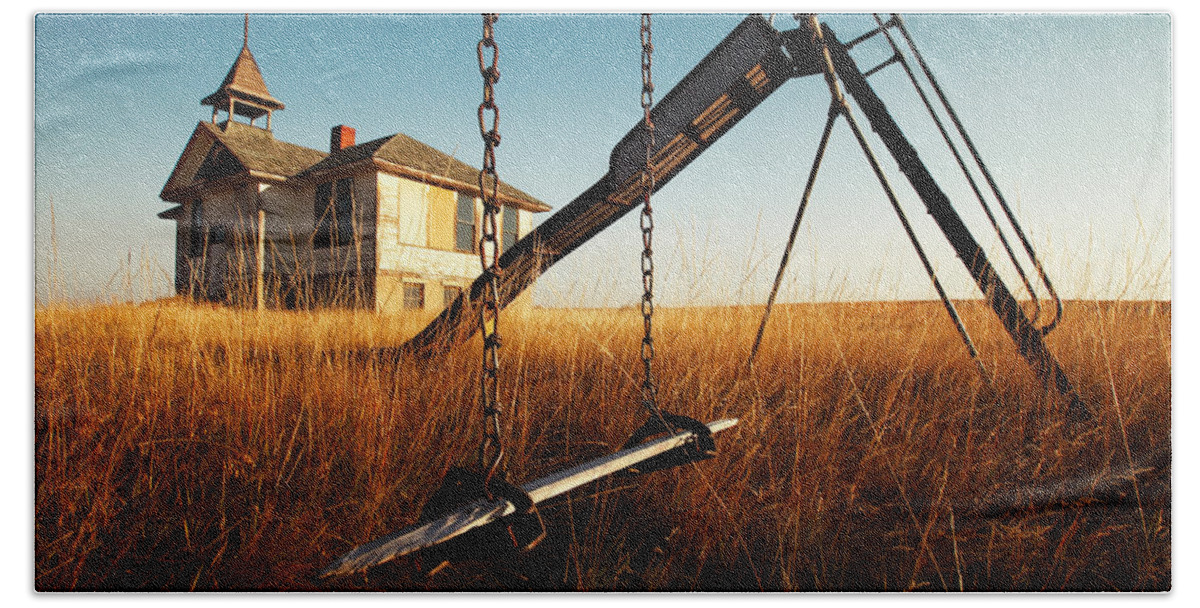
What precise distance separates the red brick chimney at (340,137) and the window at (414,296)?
62 cm

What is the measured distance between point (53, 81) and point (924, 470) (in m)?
3.29

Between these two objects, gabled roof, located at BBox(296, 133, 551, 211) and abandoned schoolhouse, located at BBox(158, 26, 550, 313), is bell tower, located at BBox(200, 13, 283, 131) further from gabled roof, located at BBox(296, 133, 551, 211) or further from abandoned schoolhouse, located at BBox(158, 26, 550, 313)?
gabled roof, located at BBox(296, 133, 551, 211)

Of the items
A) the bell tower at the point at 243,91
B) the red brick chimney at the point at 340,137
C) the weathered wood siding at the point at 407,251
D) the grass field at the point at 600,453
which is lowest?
the grass field at the point at 600,453

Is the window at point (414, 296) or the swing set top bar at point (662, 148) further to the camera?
the window at point (414, 296)

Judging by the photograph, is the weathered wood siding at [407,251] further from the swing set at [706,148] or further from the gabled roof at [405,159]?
the swing set at [706,148]

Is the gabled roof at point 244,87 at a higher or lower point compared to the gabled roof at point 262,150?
higher

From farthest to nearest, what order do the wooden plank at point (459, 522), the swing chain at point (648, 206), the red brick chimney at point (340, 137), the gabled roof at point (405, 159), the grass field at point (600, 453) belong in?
the gabled roof at point (405, 159)
the red brick chimney at point (340, 137)
the swing chain at point (648, 206)
the grass field at point (600, 453)
the wooden plank at point (459, 522)

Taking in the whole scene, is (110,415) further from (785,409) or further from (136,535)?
(785,409)

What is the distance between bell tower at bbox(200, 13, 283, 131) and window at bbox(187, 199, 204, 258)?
1.55ft

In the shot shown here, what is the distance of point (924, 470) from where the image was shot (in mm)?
2031

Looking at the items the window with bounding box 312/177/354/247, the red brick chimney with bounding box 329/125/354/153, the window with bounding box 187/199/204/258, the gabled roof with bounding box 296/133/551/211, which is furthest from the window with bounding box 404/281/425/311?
the window with bounding box 187/199/204/258

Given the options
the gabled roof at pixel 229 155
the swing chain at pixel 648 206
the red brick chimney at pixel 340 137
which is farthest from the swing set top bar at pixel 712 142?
the gabled roof at pixel 229 155

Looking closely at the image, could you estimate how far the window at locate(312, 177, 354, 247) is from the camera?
8.91ft

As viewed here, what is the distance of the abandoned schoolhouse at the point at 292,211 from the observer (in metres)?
2.02
